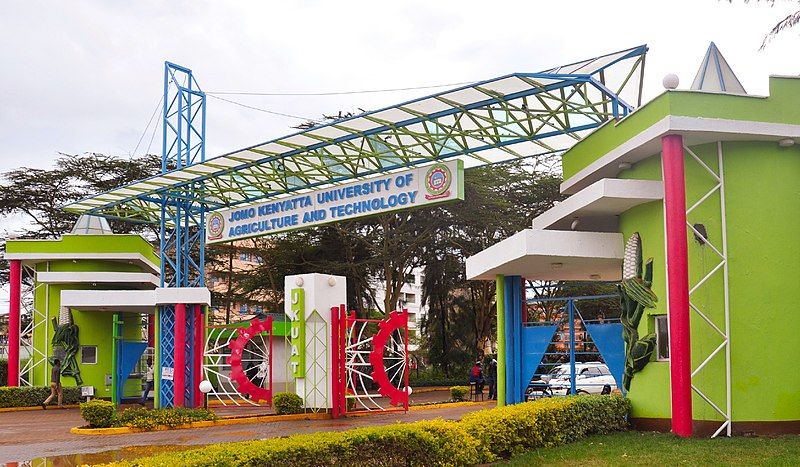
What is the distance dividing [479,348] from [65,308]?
53.8 feet

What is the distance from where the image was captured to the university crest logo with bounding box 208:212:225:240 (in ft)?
75.6

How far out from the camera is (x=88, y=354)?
28.0m

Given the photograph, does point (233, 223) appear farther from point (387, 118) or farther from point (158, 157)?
point (158, 157)

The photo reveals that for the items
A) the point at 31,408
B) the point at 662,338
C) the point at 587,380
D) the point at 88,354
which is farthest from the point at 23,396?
the point at 662,338

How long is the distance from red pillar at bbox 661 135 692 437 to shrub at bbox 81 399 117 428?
1091 cm

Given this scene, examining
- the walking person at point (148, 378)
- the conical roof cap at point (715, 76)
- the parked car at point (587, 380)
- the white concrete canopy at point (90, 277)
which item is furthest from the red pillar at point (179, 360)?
the conical roof cap at point (715, 76)

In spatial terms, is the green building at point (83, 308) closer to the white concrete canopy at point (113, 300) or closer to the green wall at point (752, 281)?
the white concrete canopy at point (113, 300)

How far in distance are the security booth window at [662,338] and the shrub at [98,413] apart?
34.8ft

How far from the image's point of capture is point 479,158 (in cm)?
1964

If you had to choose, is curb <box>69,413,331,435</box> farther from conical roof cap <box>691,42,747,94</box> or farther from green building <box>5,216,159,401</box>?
conical roof cap <box>691,42,747,94</box>

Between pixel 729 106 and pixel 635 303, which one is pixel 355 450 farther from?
pixel 729 106

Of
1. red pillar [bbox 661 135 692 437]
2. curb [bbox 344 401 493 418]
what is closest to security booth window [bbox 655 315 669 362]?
red pillar [bbox 661 135 692 437]

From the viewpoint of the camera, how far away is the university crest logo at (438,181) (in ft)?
57.8

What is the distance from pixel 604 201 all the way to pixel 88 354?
65.9 feet
